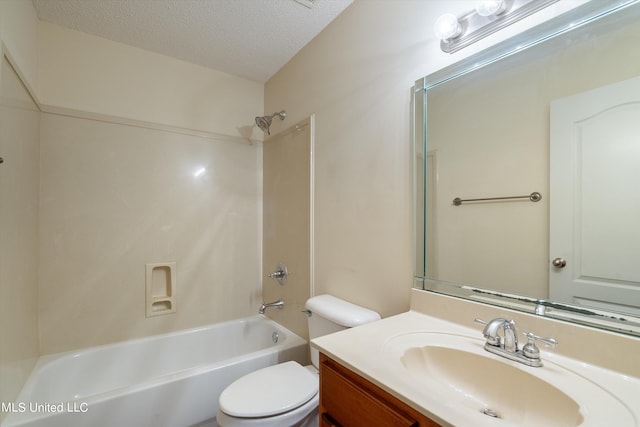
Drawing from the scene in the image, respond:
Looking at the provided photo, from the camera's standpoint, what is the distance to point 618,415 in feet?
1.81

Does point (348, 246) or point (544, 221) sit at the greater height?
point (544, 221)

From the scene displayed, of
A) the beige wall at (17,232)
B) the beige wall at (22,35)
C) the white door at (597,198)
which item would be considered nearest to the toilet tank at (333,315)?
the white door at (597,198)

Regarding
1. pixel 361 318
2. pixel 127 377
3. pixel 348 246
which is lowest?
pixel 127 377

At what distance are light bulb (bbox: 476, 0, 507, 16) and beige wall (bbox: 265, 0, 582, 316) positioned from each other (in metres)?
0.07

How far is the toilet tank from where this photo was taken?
130cm

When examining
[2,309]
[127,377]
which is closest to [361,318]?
[2,309]

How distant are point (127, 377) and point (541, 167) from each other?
8.26 feet

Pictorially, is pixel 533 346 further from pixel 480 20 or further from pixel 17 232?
pixel 17 232

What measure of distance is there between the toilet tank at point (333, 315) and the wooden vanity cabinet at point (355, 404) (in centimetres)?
42

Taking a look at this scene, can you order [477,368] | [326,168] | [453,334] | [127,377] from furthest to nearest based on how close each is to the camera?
[127,377], [326,168], [453,334], [477,368]

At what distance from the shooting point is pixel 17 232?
4.38 ft

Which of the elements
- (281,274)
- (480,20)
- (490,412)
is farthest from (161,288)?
(480,20)

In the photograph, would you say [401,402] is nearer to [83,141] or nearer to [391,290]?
[391,290]

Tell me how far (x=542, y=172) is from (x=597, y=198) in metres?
0.15
